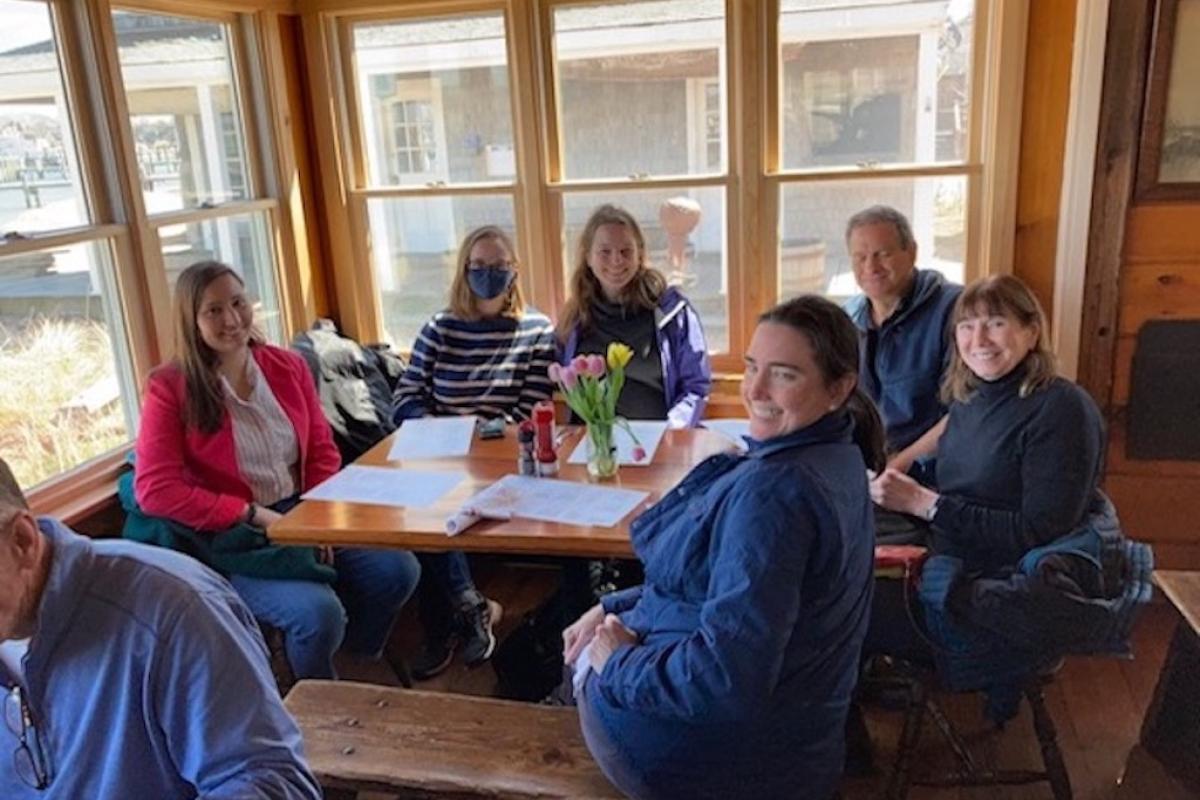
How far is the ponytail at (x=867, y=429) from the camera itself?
1.53 meters

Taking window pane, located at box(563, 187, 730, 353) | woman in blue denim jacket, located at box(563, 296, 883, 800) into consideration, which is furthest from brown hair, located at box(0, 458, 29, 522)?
window pane, located at box(563, 187, 730, 353)

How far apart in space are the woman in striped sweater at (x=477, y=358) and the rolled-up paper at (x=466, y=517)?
0.90 meters

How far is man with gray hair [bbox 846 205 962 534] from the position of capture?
8.16ft

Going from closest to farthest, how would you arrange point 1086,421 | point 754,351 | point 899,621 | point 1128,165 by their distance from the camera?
point 754,351 → point 1086,421 → point 899,621 → point 1128,165

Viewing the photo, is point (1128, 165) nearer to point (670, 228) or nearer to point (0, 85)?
point (670, 228)

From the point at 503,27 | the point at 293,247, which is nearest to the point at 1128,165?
the point at 503,27

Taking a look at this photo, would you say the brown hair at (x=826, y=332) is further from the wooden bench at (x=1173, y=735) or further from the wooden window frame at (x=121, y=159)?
the wooden window frame at (x=121, y=159)

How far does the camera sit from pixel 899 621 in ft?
6.51

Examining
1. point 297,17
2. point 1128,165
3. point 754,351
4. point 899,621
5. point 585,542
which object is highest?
point 297,17

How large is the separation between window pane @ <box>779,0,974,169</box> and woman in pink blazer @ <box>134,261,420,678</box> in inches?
67.3

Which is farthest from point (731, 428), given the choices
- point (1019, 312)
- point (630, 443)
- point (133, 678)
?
point (133, 678)

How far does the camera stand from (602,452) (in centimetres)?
218

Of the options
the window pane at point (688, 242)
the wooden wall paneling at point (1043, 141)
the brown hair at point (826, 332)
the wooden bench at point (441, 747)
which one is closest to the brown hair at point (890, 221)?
the wooden wall paneling at point (1043, 141)

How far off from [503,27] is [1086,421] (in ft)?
7.14
